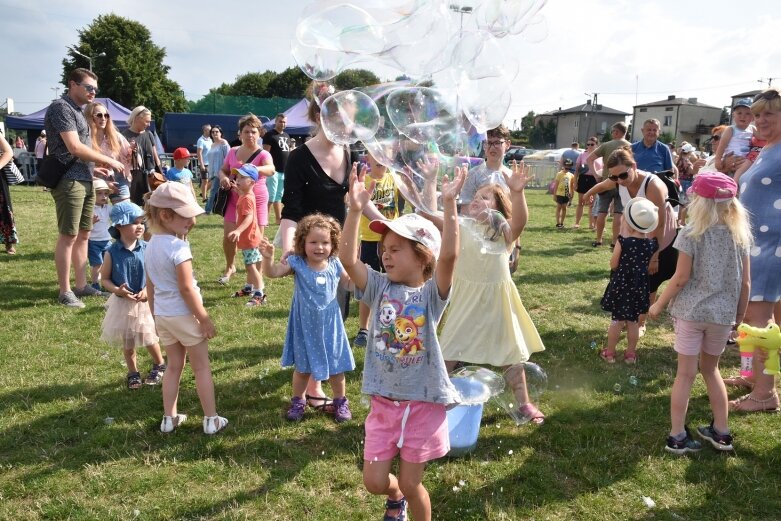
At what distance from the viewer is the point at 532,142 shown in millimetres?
90062

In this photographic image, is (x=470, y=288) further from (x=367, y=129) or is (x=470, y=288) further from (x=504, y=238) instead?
(x=367, y=129)

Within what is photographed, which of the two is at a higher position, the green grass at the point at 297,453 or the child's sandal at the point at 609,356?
the child's sandal at the point at 609,356

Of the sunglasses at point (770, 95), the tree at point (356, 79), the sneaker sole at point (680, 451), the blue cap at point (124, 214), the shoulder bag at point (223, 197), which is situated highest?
the sunglasses at point (770, 95)

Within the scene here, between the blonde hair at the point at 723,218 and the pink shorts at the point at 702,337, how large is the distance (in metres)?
0.52

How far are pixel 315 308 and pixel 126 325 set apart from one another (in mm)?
1471

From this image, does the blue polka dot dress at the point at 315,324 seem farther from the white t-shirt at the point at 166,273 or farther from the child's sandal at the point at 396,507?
the child's sandal at the point at 396,507

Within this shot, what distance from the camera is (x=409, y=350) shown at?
253 centimetres

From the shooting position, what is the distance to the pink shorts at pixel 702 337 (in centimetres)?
337

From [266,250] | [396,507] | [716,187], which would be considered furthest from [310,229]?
[716,187]

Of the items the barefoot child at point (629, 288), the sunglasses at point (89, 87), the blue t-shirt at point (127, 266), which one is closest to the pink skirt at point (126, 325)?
the blue t-shirt at point (127, 266)

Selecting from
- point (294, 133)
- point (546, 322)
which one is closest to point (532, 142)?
point (294, 133)

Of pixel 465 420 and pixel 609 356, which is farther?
pixel 609 356

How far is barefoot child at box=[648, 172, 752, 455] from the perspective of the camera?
329cm

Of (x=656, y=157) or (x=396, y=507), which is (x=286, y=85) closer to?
(x=656, y=157)
